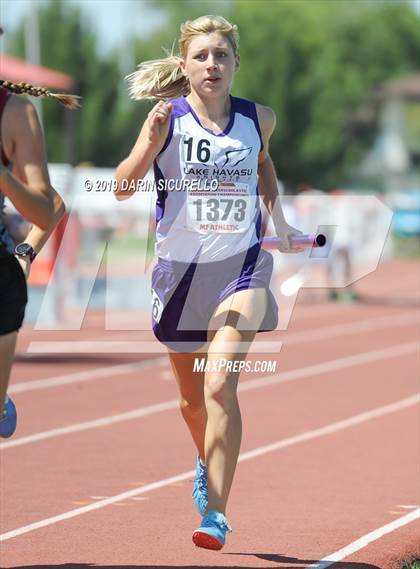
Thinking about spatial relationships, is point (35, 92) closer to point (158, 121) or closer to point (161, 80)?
point (158, 121)

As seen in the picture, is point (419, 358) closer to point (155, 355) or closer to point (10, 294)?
point (155, 355)

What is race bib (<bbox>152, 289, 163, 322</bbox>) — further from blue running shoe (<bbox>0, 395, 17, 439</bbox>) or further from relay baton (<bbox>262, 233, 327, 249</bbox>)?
blue running shoe (<bbox>0, 395, 17, 439</bbox>)

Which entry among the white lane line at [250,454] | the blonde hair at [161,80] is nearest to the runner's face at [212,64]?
the blonde hair at [161,80]

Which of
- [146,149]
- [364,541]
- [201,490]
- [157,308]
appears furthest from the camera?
[364,541]

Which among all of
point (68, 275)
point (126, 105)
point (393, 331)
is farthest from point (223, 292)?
point (126, 105)

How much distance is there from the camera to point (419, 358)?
16.5 metres

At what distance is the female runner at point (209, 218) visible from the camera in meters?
5.48

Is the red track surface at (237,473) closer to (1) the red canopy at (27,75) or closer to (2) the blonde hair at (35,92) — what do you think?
(2) the blonde hair at (35,92)

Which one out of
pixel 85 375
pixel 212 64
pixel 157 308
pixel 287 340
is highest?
pixel 212 64

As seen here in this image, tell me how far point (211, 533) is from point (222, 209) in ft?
4.39

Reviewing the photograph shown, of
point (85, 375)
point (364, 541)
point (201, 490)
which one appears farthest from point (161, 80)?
point (85, 375)

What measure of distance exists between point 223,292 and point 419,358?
36.2ft

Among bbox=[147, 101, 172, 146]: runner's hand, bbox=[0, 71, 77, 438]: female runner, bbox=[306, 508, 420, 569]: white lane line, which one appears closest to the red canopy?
bbox=[306, 508, 420, 569]: white lane line

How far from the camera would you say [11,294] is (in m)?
4.63
